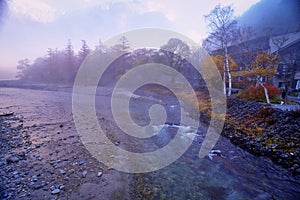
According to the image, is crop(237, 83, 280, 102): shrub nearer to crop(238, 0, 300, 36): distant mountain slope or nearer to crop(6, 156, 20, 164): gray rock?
crop(6, 156, 20, 164): gray rock

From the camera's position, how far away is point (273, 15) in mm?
34406

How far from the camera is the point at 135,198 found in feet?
11.3

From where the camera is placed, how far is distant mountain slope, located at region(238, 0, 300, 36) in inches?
1051

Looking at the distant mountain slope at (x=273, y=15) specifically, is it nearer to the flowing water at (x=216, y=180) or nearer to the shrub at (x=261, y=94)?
the shrub at (x=261, y=94)

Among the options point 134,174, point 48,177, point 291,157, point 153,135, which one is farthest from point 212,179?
point 48,177

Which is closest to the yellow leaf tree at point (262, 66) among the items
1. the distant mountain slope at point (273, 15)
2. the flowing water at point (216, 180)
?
the flowing water at point (216, 180)

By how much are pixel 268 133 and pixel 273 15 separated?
135 feet

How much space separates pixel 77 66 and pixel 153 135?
143 ft

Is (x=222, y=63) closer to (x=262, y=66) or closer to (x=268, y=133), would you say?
(x=262, y=66)

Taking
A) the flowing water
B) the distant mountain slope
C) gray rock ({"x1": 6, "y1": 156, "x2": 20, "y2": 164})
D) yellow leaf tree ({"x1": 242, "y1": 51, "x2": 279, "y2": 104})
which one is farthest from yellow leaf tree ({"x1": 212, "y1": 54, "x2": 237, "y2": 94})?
gray rock ({"x1": 6, "y1": 156, "x2": 20, "y2": 164})

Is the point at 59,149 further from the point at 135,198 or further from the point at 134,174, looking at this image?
the point at 135,198

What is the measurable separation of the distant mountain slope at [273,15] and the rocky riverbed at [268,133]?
2074cm

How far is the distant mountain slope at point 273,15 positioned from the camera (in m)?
26.7

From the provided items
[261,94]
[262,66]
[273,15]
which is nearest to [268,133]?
[261,94]
